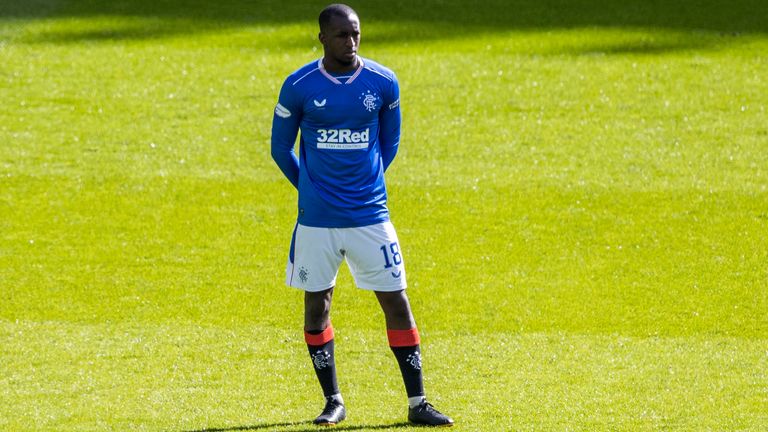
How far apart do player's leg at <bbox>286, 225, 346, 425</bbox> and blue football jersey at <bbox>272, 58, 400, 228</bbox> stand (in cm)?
11

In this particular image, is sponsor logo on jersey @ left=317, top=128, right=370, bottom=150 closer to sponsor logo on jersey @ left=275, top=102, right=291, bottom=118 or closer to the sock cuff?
sponsor logo on jersey @ left=275, top=102, right=291, bottom=118

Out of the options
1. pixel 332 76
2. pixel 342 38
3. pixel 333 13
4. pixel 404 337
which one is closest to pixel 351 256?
pixel 404 337

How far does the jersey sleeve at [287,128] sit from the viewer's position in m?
7.48

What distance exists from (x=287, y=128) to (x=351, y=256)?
86 centimetres

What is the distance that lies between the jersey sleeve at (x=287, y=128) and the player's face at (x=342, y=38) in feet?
1.10

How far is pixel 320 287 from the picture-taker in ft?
25.1

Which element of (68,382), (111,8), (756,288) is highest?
(111,8)

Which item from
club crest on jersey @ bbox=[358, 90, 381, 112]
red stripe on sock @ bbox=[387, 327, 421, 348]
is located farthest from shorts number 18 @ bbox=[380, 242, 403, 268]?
club crest on jersey @ bbox=[358, 90, 381, 112]

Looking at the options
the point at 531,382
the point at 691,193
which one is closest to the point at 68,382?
the point at 531,382

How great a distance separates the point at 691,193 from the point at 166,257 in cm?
562

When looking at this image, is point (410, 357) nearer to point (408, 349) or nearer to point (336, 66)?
point (408, 349)

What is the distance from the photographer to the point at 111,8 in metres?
20.2

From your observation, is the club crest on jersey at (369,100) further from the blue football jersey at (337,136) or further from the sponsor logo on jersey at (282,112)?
the sponsor logo on jersey at (282,112)

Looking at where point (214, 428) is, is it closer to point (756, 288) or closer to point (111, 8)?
point (756, 288)
